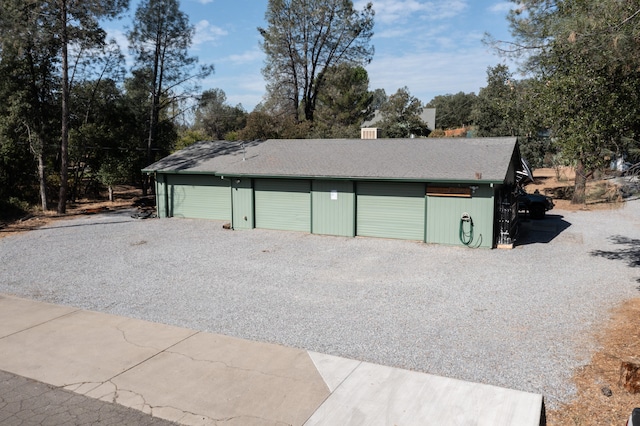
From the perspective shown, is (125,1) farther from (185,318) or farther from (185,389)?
(185,389)

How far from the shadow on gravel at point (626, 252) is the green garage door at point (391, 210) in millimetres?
5573

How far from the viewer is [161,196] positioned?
74.5 ft

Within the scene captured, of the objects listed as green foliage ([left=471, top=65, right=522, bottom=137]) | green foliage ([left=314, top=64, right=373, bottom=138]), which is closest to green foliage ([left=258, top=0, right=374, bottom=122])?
green foliage ([left=314, top=64, right=373, bottom=138])

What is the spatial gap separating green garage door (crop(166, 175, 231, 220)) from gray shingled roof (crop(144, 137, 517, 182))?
0.65 meters

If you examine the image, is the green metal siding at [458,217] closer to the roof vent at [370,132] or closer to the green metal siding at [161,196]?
the roof vent at [370,132]

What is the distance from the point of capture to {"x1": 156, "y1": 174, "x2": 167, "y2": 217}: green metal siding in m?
22.6

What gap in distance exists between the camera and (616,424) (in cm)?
535

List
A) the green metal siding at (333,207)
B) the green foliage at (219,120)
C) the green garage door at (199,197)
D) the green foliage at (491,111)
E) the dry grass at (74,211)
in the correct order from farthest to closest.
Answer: the green foliage at (219,120)
the green foliage at (491,111)
the green garage door at (199,197)
the dry grass at (74,211)
the green metal siding at (333,207)

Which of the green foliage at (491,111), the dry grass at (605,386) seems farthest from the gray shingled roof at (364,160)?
the green foliage at (491,111)

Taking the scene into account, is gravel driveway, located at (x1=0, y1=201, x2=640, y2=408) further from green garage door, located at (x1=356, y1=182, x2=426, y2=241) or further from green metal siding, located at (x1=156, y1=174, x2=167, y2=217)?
green metal siding, located at (x1=156, y1=174, x2=167, y2=217)

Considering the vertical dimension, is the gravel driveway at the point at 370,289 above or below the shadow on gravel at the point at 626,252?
below

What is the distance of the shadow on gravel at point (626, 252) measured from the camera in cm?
1340

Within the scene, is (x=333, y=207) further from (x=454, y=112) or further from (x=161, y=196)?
(x=454, y=112)

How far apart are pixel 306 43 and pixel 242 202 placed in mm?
24142
